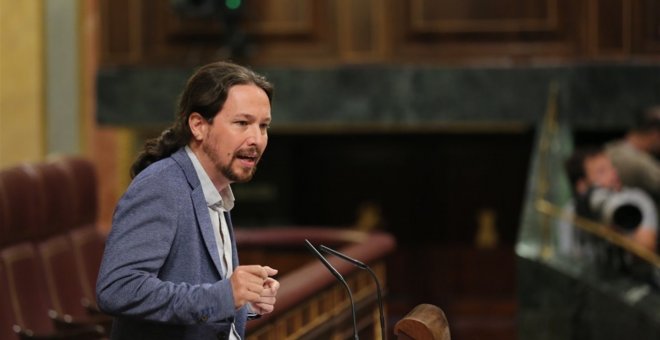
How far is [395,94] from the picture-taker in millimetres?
6617

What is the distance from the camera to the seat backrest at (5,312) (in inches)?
159

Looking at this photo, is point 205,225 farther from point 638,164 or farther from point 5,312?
point 638,164

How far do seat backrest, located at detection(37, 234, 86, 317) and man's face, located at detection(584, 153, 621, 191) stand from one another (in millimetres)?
A: 2079

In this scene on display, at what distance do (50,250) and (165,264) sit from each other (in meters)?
2.68

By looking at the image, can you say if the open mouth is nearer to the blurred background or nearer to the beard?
the beard

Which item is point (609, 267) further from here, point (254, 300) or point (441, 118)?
point (254, 300)

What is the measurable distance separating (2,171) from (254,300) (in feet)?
8.66

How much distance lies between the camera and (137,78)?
22.3 feet

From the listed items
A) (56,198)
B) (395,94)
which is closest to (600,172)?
(395,94)

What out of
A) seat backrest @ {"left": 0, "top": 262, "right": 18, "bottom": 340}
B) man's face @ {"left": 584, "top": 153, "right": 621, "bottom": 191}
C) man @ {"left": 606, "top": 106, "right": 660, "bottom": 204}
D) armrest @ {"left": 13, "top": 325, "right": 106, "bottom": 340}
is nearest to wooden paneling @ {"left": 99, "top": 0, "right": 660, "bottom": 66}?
man @ {"left": 606, "top": 106, "right": 660, "bottom": 204}

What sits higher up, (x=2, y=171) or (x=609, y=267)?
(x=2, y=171)

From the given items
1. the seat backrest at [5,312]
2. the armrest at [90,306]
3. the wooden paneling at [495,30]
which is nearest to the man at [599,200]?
the wooden paneling at [495,30]

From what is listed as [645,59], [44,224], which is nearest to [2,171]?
[44,224]

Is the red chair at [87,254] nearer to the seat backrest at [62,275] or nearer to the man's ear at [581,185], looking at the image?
the seat backrest at [62,275]
